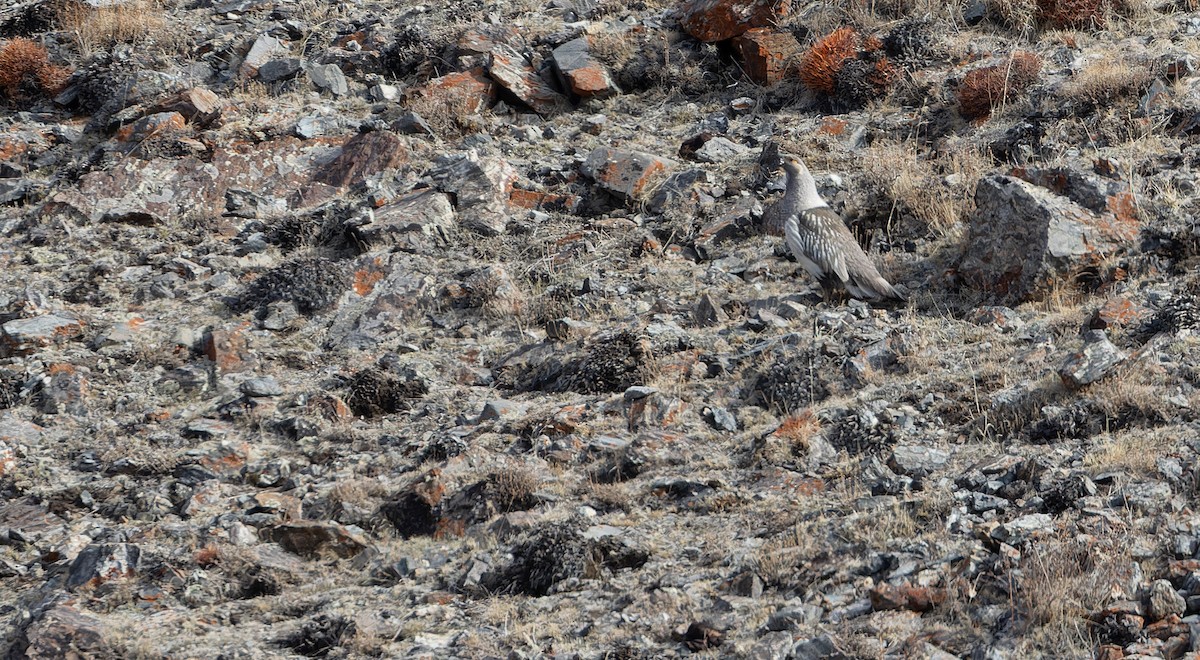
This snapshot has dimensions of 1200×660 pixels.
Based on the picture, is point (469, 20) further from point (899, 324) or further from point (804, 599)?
point (804, 599)

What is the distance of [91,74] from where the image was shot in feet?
50.6

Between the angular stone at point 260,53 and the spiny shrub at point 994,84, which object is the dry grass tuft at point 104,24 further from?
the spiny shrub at point 994,84

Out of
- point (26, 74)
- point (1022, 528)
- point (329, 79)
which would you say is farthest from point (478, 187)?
point (1022, 528)

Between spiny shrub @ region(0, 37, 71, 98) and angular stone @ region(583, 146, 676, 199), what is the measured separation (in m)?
7.21

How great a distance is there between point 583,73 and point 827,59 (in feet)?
10.1

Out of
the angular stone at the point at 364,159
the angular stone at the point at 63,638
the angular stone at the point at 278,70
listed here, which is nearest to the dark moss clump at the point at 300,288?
the angular stone at the point at 364,159

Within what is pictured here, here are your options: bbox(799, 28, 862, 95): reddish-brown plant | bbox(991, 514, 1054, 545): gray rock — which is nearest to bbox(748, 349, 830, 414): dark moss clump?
bbox(991, 514, 1054, 545): gray rock

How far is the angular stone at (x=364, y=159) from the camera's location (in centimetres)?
1386

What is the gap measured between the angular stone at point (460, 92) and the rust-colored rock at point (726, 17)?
280 centimetres

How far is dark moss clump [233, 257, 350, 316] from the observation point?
11867mm

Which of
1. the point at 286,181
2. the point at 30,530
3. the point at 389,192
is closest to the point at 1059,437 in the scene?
the point at 30,530

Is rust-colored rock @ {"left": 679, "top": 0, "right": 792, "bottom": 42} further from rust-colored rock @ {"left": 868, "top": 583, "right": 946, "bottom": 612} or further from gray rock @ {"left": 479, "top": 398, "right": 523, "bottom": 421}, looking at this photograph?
rust-colored rock @ {"left": 868, "top": 583, "right": 946, "bottom": 612}

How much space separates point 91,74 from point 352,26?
3444 millimetres

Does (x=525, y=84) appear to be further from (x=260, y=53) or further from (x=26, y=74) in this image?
(x=26, y=74)
